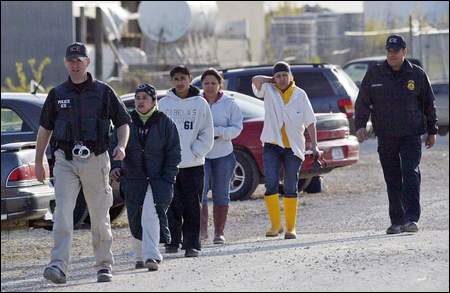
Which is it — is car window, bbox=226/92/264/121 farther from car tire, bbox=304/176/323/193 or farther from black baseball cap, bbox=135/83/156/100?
black baseball cap, bbox=135/83/156/100

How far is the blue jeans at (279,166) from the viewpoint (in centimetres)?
1205

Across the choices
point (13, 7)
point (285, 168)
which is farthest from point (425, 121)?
point (13, 7)

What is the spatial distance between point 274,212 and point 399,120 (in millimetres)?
1628

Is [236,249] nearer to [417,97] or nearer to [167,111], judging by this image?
[167,111]

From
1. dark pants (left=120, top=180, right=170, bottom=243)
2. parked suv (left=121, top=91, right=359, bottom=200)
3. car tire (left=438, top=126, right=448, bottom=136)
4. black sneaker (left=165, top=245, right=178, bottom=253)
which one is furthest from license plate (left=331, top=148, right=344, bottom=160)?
car tire (left=438, top=126, right=448, bottom=136)

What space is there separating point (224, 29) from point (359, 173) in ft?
94.2

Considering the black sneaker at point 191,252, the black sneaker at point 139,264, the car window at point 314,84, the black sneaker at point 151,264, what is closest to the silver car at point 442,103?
the car window at point 314,84

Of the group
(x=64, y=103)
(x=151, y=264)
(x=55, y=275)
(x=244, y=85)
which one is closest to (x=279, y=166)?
(x=151, y=264)

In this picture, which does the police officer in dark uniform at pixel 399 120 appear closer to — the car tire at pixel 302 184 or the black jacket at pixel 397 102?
the black jacket at pixel 397 102

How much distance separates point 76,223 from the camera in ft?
43.1

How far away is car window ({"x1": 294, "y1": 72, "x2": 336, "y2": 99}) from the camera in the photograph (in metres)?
19.1

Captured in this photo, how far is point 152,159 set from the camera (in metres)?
9.84

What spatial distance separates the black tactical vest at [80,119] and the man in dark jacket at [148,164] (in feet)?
2.70

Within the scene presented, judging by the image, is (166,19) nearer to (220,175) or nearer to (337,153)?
(337,153)
